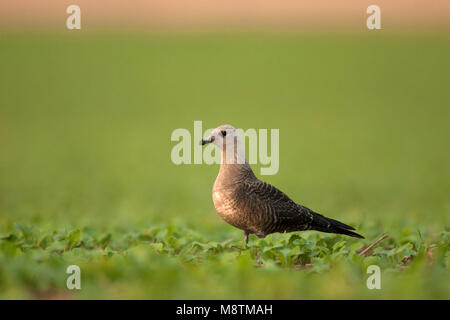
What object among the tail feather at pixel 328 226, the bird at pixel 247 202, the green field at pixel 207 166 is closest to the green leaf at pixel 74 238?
the green field at pixel 207 166

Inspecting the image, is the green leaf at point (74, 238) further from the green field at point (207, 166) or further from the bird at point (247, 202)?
the bird at point (247, 202)

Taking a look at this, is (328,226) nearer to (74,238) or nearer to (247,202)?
(247,202)

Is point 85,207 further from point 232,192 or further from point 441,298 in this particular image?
point 441,298

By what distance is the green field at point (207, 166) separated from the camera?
5945 mm

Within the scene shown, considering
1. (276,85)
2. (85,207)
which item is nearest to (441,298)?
(85,207)

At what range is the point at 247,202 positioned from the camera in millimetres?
7102

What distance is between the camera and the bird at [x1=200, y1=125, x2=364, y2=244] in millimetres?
7078

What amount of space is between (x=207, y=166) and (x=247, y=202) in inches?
771

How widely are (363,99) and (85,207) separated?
29.1m

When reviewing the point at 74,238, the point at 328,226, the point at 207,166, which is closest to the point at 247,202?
the point at 328,226

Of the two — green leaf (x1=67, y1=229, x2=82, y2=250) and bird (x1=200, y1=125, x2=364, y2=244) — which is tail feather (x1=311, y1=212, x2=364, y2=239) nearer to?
bird (x1=200, y1=125, x2=364, y2=244)
